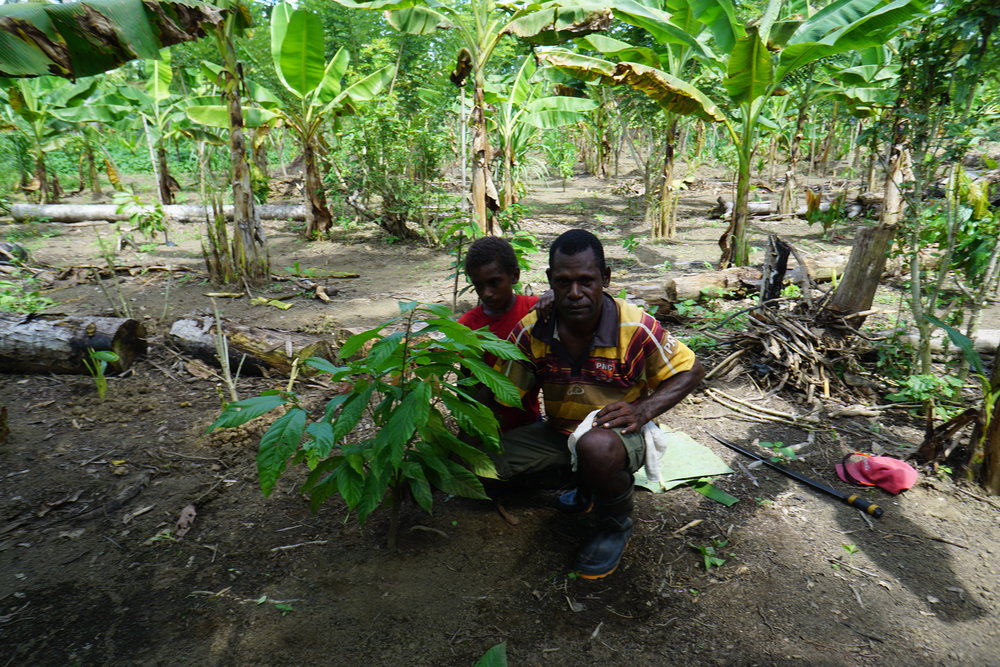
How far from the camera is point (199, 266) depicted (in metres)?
7.68

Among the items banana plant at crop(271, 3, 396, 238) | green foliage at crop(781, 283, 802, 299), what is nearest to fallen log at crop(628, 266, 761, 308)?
green foliage at crop(781, 283, 802, 299)

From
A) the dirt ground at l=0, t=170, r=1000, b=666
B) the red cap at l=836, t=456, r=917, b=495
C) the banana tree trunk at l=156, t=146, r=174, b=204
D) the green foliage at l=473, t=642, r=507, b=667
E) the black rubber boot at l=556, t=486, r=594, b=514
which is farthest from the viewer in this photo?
the banana tree trunk at l=156, t=146, r=174, b=204

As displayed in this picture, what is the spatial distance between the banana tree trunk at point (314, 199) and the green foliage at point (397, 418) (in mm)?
7938

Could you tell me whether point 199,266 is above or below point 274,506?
above

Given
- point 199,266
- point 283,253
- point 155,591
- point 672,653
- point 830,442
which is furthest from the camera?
point 283,253

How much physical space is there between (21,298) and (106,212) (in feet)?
22.5

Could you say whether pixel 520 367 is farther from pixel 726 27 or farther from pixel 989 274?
pixel 726 27

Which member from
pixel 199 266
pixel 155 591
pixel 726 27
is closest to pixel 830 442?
pixel 155 591

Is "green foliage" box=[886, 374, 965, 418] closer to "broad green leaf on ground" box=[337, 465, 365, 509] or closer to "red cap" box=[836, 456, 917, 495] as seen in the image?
"red cap" box=[836, 456, 917, 495]

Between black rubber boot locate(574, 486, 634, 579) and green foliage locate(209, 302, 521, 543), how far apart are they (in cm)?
51

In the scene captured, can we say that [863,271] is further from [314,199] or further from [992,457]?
[314,199]

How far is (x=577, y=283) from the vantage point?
2059 millimetres

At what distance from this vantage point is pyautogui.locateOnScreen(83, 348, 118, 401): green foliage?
11.5ft

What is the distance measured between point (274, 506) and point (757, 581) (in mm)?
2175
